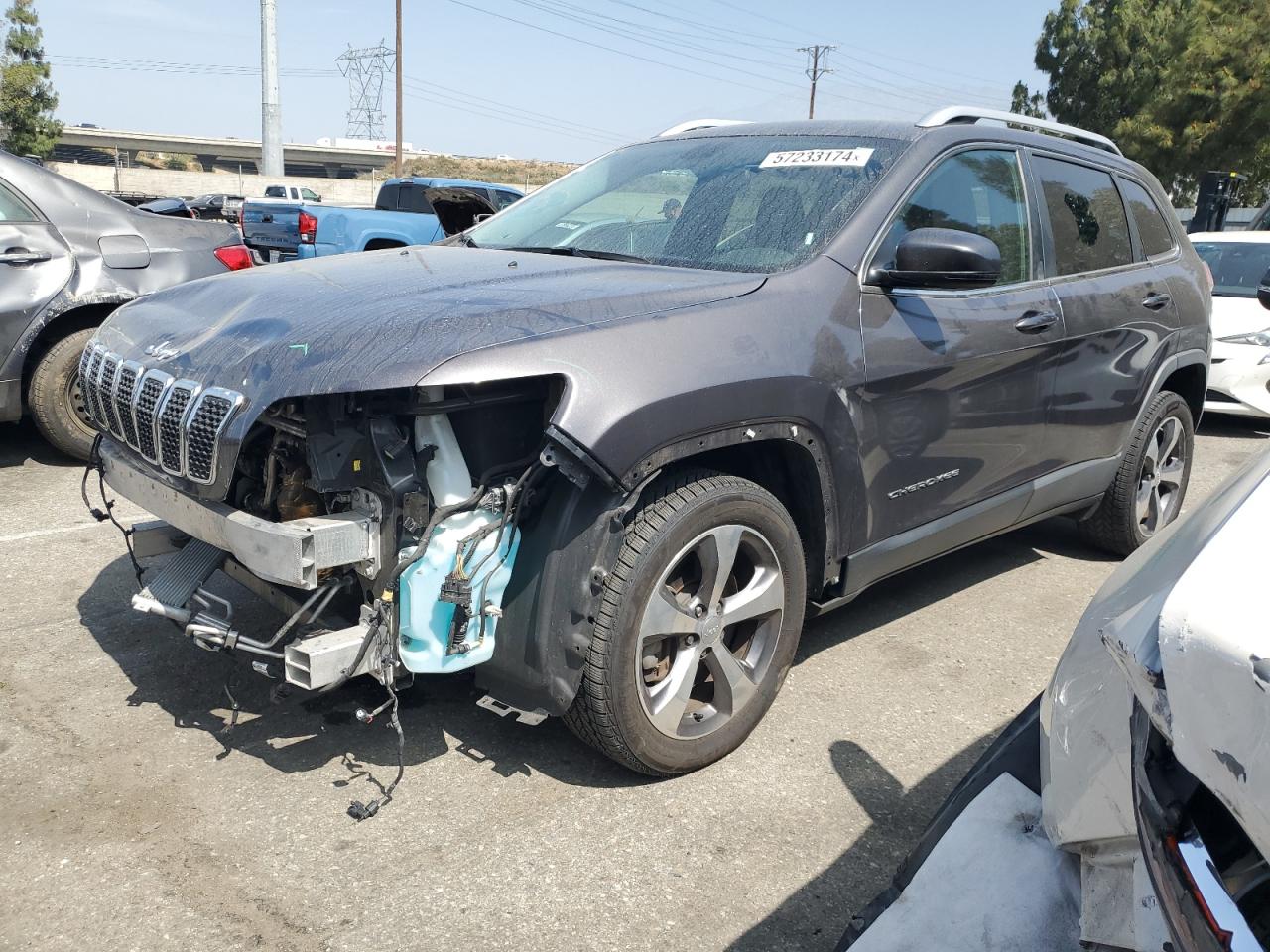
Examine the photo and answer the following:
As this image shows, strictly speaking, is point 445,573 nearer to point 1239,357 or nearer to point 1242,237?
point 1239,357

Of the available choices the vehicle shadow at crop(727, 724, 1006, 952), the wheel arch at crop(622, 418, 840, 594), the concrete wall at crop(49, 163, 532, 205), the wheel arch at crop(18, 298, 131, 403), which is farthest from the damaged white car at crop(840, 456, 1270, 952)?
the concrete wall at crop(49, 163, 532, 205)

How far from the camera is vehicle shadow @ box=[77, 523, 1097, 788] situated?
3.11 meters

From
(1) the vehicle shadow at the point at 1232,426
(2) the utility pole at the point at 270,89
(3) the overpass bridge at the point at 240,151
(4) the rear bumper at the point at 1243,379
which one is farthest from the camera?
(3) the overpass bridge at the point at 240,151

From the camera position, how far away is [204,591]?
304 centimetres

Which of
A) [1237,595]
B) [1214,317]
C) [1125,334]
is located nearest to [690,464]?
[1237,595]

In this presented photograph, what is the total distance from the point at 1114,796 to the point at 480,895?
60.5 inches

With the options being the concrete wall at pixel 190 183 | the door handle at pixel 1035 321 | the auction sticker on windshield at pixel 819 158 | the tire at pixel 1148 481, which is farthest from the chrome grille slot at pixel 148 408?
the concrete wall at pixel 190 183

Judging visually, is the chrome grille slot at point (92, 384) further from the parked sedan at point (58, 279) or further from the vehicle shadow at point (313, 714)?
the parked sedan at point (58, 279)

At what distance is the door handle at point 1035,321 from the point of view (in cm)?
380

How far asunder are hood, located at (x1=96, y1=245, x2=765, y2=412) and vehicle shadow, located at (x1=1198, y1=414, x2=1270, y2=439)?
7.72 meters

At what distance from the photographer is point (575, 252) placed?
144 inches

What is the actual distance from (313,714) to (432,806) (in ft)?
2.17

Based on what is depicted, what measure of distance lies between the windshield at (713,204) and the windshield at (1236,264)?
24.5 ft

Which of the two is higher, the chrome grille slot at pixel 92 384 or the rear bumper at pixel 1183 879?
the chrome grille slot at pixel 92 384
